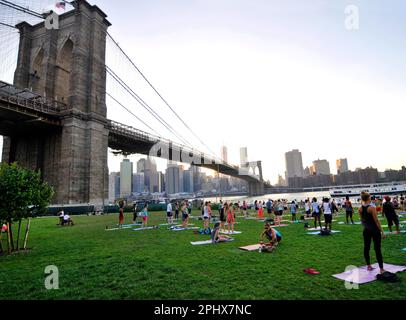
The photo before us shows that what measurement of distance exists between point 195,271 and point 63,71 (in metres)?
43.8

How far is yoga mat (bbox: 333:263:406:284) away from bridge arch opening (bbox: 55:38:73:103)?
42.9 metres

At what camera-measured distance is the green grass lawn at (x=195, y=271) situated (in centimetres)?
463

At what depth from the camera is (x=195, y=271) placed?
19.9ft

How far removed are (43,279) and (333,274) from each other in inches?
273

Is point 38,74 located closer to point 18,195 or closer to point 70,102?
point 70,102

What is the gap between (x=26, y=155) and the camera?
3547 centimetres

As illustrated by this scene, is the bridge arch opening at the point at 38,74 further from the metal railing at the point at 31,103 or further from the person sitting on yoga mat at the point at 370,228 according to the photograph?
the person sitting on yoga mat at the point at 370,228

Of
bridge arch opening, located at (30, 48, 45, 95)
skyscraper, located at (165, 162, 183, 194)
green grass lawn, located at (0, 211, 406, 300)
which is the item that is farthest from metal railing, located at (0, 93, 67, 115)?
skyscraper, located at (165, 162, 183, 194)

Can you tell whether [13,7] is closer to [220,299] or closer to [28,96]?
[28,96]

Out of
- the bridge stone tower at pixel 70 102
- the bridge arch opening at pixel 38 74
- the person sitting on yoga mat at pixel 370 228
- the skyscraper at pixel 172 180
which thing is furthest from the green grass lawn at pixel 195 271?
the skyscraper at pixel 172 180

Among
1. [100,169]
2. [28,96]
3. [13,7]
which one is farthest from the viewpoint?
[13,7]

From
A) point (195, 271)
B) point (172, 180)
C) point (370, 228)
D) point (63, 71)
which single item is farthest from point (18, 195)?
point (172, 180)

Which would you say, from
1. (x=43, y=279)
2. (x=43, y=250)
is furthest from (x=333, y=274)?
(x=43, y=250)

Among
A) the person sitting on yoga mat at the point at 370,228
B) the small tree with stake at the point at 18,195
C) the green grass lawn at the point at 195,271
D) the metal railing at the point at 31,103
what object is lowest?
the green grass lawn at the point at 195,271
